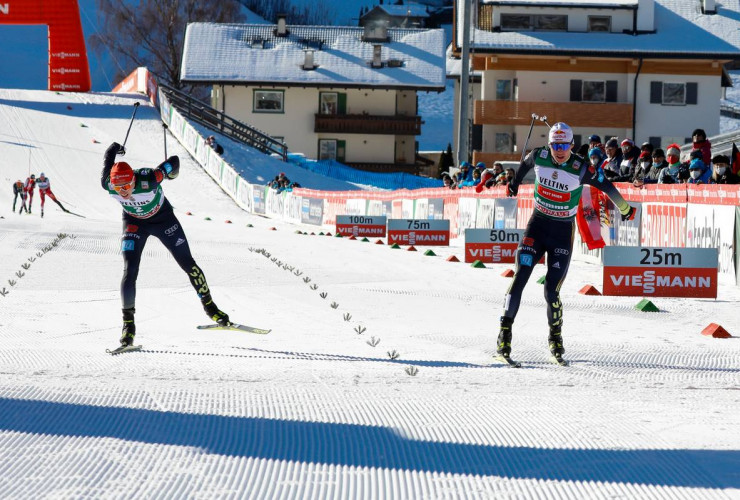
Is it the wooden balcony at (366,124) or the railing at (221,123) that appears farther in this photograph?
the wooden balcony at (366,124)

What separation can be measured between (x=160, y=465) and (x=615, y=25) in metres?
48.5

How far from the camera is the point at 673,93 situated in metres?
49.6

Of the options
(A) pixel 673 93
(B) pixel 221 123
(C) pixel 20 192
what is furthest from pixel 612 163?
(B) pixel 221 123

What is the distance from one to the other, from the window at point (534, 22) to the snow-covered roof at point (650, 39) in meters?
0.70

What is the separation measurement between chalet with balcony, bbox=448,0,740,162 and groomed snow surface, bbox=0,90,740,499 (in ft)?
112

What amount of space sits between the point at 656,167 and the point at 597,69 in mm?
33805

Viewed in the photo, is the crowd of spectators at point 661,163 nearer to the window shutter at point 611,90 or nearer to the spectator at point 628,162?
the spectator at point 628,162

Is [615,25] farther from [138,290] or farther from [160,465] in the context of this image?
[160,465]

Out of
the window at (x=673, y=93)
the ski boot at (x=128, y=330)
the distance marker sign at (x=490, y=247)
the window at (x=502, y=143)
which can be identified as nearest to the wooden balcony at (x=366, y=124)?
the window at (x=502, y=143)

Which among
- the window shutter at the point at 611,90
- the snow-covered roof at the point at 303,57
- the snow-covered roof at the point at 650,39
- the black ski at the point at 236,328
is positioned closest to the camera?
the black ski at the point at 236,328

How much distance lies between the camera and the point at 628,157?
58.6 feet

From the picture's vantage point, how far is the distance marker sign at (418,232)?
23625 mm

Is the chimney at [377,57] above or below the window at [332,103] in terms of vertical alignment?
above

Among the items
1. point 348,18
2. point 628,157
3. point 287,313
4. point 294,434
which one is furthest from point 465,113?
point 348,18
